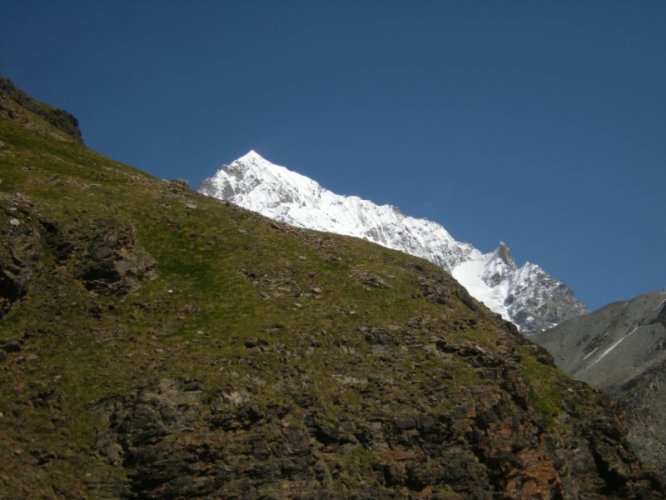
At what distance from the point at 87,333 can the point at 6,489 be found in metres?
9.88

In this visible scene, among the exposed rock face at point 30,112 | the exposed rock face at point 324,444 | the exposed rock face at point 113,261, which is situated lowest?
the exposed rock face at point 324,444

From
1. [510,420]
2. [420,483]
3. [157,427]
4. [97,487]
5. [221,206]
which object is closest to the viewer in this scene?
[97,487]

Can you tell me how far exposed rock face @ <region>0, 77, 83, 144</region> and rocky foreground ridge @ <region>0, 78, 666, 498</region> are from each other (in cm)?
580

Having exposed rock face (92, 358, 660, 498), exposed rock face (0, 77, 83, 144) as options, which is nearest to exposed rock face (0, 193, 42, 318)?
exposed rock face (92, 358, 660, 498)

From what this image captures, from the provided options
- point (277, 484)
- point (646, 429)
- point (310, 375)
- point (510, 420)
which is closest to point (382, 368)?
point (310, 375)

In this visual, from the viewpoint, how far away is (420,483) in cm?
3291

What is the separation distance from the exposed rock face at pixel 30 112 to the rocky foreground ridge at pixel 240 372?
5.80 meters

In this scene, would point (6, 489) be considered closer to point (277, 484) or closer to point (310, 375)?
point (277, 484)

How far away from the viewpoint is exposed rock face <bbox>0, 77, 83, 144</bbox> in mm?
55531

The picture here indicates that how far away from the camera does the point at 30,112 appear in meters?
61.1

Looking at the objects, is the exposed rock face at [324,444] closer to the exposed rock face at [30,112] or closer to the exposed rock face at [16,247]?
the exposed rock face at [16,247]

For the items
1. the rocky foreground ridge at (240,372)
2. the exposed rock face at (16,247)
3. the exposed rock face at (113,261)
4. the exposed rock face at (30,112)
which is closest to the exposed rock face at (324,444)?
the rocky foreground ridge at (240,372)

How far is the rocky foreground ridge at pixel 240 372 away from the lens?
28.9 metres

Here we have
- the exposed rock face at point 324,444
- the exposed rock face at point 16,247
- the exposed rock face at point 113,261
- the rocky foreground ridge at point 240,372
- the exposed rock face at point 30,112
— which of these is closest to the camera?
the exposed rock face at point 324,444
